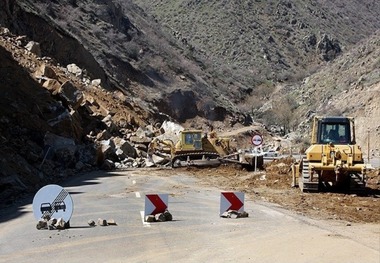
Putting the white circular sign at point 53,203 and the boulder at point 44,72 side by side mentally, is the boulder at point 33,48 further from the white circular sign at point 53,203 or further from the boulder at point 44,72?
the white circular sign at point 53,203

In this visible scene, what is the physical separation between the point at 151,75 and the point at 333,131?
47.6 meters

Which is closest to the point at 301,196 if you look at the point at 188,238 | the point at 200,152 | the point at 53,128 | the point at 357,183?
the point at 357,183

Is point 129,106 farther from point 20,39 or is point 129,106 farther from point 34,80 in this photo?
point 34,80

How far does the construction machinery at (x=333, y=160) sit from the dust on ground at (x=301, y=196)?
531 mm

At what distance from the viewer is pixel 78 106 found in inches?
1569

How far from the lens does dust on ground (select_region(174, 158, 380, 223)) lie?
15.6 metres

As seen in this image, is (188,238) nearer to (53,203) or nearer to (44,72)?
(53,203)

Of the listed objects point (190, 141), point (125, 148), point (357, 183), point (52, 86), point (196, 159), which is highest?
point (52, 86)

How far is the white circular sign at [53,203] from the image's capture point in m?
12.8

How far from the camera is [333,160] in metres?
20.1

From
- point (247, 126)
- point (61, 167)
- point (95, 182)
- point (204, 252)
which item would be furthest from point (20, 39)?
point (204, 252)

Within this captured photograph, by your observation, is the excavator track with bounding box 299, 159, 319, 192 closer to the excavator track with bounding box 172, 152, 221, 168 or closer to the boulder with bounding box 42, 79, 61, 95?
the excavator track with bounding box 172, 152, 221, 168

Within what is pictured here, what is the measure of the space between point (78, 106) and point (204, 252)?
3067 cm

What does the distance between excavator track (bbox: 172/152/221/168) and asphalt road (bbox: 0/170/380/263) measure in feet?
53.5
